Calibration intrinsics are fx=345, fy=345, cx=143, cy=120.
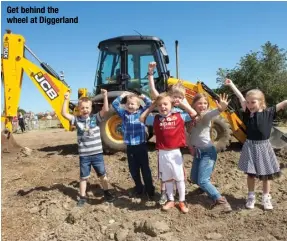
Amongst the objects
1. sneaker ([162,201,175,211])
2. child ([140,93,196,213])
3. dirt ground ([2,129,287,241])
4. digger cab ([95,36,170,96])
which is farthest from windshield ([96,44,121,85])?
sneaker ([162,201,175,211])

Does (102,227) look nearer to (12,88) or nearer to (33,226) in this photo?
(33,226)

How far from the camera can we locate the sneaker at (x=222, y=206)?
4102 millimetres

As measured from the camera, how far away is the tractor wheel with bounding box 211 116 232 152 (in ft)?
23.4

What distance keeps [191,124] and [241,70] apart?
27487mm

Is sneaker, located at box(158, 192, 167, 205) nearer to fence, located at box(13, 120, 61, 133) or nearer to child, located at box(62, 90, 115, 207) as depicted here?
child, located at box(62, 90, 115, 207)

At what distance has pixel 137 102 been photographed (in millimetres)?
4539

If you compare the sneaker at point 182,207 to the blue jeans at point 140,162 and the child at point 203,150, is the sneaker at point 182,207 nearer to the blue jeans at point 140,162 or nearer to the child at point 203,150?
the child at point 203,150

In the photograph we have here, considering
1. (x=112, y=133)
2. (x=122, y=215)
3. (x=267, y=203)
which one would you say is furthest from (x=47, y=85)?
(x=267, y=203)

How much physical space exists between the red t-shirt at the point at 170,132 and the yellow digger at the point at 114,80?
126 inches

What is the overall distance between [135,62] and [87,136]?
148 inches

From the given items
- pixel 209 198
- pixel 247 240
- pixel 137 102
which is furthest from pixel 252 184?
pixel 137 102

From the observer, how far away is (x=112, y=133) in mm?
7645

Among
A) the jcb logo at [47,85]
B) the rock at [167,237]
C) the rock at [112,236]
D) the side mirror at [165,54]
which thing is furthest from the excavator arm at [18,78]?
the rock at [167,237]

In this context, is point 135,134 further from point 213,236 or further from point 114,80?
point 114,80
